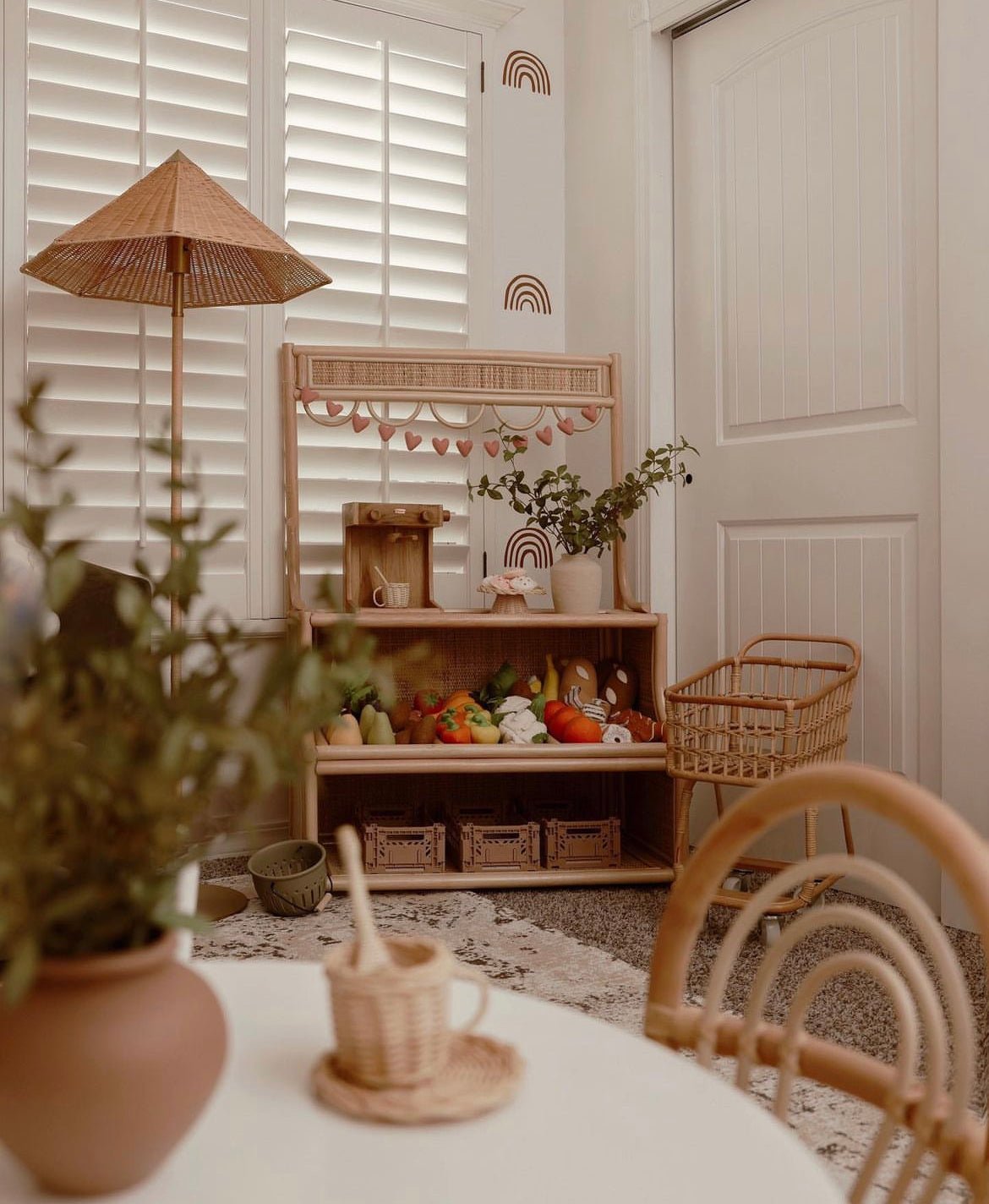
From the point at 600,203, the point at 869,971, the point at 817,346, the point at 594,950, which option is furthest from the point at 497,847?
the point at 869,971

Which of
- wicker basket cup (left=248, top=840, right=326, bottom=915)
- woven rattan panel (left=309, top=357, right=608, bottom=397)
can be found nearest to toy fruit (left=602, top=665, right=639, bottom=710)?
woven rattan panel (left=309, top=357, right=608, bottom=397)

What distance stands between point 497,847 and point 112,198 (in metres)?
2.03

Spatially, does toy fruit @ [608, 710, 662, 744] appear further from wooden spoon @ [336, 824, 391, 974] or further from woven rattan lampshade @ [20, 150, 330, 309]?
wooden spoon @ [336, 824, 391, 974]

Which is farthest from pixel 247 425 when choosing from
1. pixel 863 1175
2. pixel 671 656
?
pixel 863 1175

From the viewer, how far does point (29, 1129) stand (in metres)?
0.52

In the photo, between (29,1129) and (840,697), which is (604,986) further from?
(29,1129)

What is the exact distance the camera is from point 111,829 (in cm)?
51

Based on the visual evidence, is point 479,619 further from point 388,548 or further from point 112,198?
point 112,198

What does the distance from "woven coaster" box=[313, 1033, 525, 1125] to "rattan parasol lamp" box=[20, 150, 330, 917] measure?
77.2 inches

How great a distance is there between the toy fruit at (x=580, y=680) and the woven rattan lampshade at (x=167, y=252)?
1.25 m

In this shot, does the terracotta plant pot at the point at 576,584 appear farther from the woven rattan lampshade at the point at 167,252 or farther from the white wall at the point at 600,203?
the woven rattan lampshade at the point at 167,252

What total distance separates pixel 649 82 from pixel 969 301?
1.37m

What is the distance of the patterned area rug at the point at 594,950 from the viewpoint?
173 cm

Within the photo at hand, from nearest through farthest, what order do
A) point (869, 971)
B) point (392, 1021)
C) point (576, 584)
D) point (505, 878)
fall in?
point (392, 1021)
point (869, 971)
point (505, 878)
point (576, 584)
